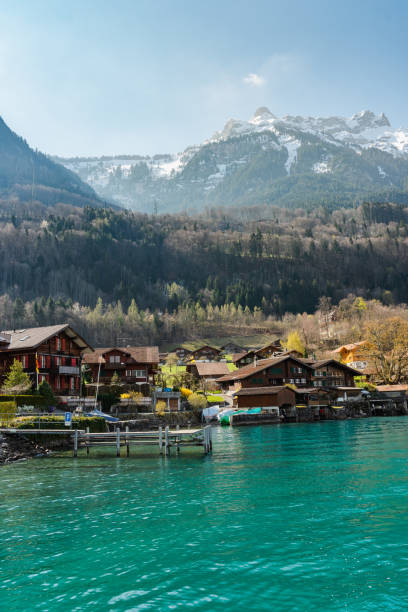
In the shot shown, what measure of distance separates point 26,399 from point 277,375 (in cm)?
5630

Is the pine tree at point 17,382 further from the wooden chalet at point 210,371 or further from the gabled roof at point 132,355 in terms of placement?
the wooden chalet at point 210,371

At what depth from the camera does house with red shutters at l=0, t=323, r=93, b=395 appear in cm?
6400

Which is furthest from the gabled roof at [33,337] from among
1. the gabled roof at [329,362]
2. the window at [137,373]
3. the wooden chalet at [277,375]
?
the gabled roof at [329,362]

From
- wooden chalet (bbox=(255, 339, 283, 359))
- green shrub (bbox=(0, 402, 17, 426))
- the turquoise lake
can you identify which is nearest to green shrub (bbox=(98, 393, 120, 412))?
green shrub (bbox=(0, 402, 17, 426))

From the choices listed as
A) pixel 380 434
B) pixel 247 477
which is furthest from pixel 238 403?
pixel 247 477

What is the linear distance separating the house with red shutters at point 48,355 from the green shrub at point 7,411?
36.6ft

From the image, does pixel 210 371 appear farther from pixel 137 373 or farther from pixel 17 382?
pixel 17 382

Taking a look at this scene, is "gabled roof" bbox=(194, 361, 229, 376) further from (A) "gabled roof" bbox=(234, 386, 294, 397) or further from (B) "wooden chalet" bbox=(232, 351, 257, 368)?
(A) "gabled roof" bbox=(234, 386, 294, 397)

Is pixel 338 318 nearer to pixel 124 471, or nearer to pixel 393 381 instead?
pixel 393 381

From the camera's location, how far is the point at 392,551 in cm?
1633

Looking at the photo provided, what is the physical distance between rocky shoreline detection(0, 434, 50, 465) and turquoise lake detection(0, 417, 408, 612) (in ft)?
20.8

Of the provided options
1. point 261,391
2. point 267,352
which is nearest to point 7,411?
point 261,391

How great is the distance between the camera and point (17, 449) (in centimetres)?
4331

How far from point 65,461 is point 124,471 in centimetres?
795
